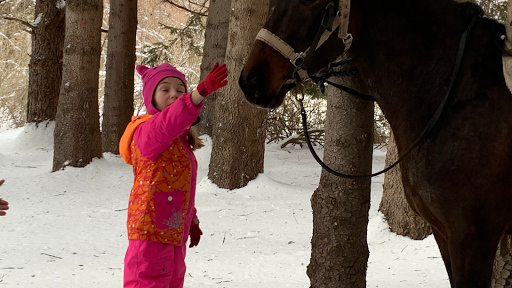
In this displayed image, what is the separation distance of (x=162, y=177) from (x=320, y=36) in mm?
1175

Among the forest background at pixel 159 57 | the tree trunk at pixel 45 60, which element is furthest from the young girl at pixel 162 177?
the tree trunk at pixel 45 60

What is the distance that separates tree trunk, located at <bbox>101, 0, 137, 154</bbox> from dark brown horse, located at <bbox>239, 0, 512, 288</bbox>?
321 inches

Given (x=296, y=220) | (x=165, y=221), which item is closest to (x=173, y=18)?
(x=296, y=220)

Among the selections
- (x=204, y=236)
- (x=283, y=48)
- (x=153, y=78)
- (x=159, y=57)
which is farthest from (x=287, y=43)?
(x=159, y=57)

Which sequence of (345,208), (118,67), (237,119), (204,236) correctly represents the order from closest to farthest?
(345,208)
(204,236)
(237,119)
(118,67)

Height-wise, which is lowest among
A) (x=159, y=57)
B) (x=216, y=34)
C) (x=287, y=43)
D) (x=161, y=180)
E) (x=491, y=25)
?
(x=161, y=180)

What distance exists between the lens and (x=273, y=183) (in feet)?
23.9

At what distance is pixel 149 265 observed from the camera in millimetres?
2803

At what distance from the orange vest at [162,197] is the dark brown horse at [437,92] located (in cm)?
85

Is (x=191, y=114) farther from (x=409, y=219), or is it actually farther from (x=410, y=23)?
(x=409, y=219)

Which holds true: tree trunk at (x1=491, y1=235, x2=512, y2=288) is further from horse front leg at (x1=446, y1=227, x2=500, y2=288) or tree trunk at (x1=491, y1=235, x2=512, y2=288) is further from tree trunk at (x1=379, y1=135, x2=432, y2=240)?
tree trunk at (x1=379, y1=135, x2=432, y2=240)

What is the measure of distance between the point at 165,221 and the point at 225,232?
9.28 feet

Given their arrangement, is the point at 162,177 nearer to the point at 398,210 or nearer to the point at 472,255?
the point at 472,255

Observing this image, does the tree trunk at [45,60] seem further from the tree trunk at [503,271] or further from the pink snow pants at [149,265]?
the tree trunk at [503,271]
